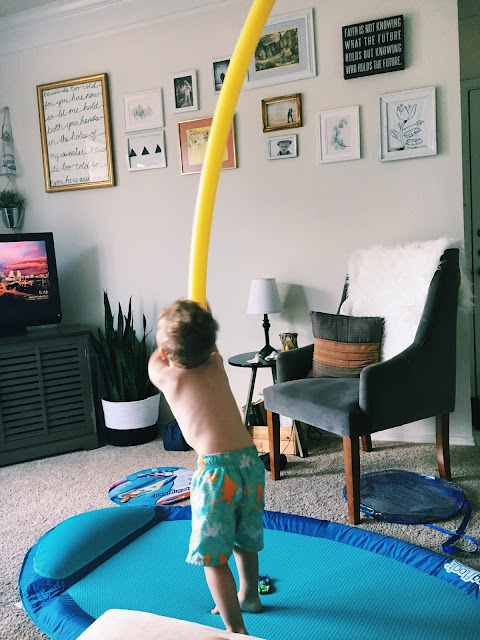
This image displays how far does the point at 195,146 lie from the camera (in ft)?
11.9

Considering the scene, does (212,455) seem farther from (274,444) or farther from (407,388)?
(274,444)

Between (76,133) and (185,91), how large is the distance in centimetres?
83

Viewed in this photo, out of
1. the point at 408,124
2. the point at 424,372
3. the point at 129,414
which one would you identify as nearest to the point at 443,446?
the point at 424,372

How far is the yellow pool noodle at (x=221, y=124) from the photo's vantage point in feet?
4.41

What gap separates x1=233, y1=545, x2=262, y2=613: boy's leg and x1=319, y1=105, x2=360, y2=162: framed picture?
7.74 feet

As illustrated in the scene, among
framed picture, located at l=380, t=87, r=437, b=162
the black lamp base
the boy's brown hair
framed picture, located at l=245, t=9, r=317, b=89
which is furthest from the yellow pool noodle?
framed picture, located at l=245, t=9, r=317, b=89

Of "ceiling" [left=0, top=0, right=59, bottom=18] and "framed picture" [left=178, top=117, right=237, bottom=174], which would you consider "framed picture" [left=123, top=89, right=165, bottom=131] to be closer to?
"framed picture" [left=178, top=117, right=237, bottom=174]

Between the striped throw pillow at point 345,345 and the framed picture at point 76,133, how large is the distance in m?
1.83

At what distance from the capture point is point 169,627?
1.34m

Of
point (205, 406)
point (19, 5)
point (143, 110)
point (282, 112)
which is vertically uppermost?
point (19, 5)

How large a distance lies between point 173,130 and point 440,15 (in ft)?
5.35

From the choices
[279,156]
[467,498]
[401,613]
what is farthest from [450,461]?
[279,156]

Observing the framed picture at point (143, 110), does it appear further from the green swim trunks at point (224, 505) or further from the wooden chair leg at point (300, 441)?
the green swim trunks at point (224, 505)

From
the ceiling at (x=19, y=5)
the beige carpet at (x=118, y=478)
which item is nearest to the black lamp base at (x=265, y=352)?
the beige carpet at (x=118, y=478)
